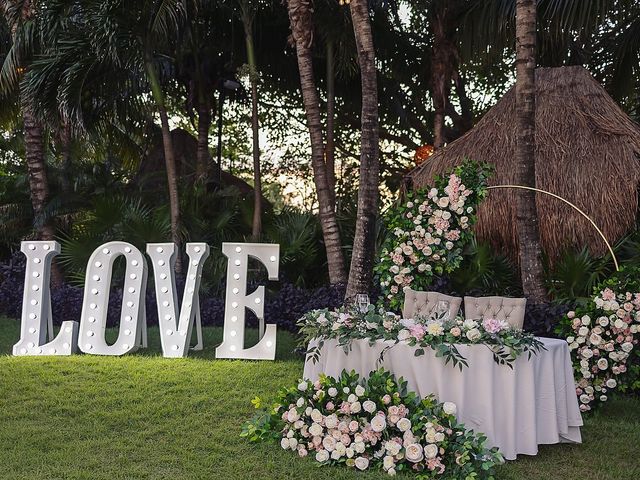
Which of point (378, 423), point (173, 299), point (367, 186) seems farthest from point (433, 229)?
point (173, 299)

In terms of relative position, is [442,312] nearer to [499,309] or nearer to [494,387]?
[494,387]

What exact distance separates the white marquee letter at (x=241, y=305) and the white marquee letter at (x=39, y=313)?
1953 mm

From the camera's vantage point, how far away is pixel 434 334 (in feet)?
20.2

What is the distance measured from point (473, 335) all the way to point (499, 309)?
80.5 inches

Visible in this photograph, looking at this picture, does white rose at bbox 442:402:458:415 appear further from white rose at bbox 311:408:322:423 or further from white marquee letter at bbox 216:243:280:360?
white marquee letter at bbox 216:243:280:360

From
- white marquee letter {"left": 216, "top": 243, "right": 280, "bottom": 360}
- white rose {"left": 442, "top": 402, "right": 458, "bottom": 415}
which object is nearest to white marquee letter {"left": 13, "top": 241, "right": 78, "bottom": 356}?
white marquee letter {"left": 216, "top": 243, "right": 280, "bottom": 360}

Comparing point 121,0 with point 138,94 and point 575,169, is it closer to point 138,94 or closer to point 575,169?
point 138,94

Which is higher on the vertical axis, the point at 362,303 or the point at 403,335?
the point at 362,303

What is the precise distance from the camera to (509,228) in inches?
474

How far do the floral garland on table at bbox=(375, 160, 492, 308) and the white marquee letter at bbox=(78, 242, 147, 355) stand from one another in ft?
10.7

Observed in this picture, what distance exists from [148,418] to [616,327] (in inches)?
171

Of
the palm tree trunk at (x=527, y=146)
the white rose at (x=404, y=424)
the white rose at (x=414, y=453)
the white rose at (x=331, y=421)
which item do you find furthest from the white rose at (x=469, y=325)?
the palm tree trunk at (x=527, y=146)

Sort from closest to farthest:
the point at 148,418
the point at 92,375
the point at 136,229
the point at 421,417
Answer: the point at 421,417 < the point at 148,418 < the point at 92,375 < the point at 136,229

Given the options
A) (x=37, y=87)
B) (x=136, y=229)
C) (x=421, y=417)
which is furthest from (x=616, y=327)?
(x=37, y=87)
